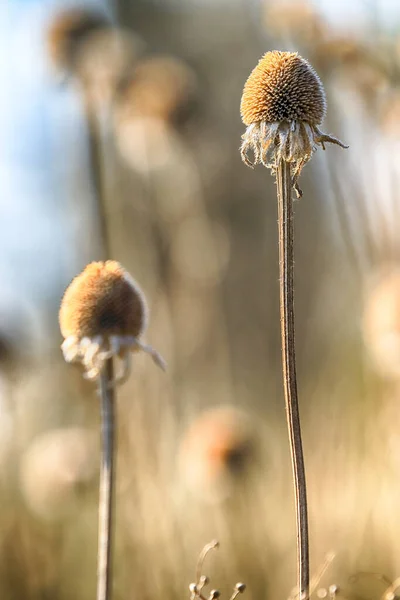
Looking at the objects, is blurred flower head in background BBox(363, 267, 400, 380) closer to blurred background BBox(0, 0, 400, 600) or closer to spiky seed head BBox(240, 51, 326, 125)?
blurred background BBox(0, 0, 400, 600)

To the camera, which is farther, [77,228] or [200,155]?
[200,155]

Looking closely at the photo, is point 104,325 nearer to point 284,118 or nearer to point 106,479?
point 106,479

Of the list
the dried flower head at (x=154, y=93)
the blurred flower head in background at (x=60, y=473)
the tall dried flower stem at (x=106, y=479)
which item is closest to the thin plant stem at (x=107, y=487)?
the tall dried flower stem at (x=106, y=479)

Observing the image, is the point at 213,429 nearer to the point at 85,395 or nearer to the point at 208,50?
the point at 85,395

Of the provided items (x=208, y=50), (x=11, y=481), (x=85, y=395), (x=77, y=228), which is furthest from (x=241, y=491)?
(x=208, y=50)

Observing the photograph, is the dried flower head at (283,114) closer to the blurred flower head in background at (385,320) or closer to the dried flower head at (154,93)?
the blurred flower head in background at (385,320)

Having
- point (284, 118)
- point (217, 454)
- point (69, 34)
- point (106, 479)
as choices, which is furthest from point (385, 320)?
point (69, 34)
